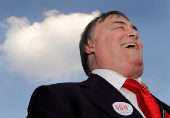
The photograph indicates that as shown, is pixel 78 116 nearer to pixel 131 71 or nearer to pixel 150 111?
pixel 150 111

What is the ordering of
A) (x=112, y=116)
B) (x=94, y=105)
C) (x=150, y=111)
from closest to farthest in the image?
1. (x=112, y=116)
2. (x=94, y=105)
3. (x=150, y=111)

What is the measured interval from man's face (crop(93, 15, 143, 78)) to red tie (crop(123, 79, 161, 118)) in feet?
1.39

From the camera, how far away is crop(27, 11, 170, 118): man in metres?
2.45

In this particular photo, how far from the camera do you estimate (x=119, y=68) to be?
3629mm

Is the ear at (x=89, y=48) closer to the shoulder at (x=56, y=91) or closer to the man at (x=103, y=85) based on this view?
the man at (x=103, y=85)

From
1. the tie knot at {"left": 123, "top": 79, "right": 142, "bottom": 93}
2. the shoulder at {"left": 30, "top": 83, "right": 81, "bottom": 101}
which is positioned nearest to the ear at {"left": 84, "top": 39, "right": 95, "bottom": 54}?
the tie knot at {"left": 123, "top": 79, "right": 142, "bottom": 93}

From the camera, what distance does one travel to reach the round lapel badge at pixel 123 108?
254 centimetres

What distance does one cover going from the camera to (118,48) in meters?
3.79

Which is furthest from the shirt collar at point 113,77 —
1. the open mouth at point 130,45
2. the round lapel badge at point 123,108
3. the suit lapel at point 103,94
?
the open mouth at point 130,45

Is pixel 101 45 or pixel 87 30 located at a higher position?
pixel 87 30

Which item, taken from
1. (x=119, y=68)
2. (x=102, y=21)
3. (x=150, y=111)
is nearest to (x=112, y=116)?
(x=150, y=111)

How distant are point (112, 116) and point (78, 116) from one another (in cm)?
42

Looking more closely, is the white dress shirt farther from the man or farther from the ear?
the ear

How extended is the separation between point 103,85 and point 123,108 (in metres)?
0.58
